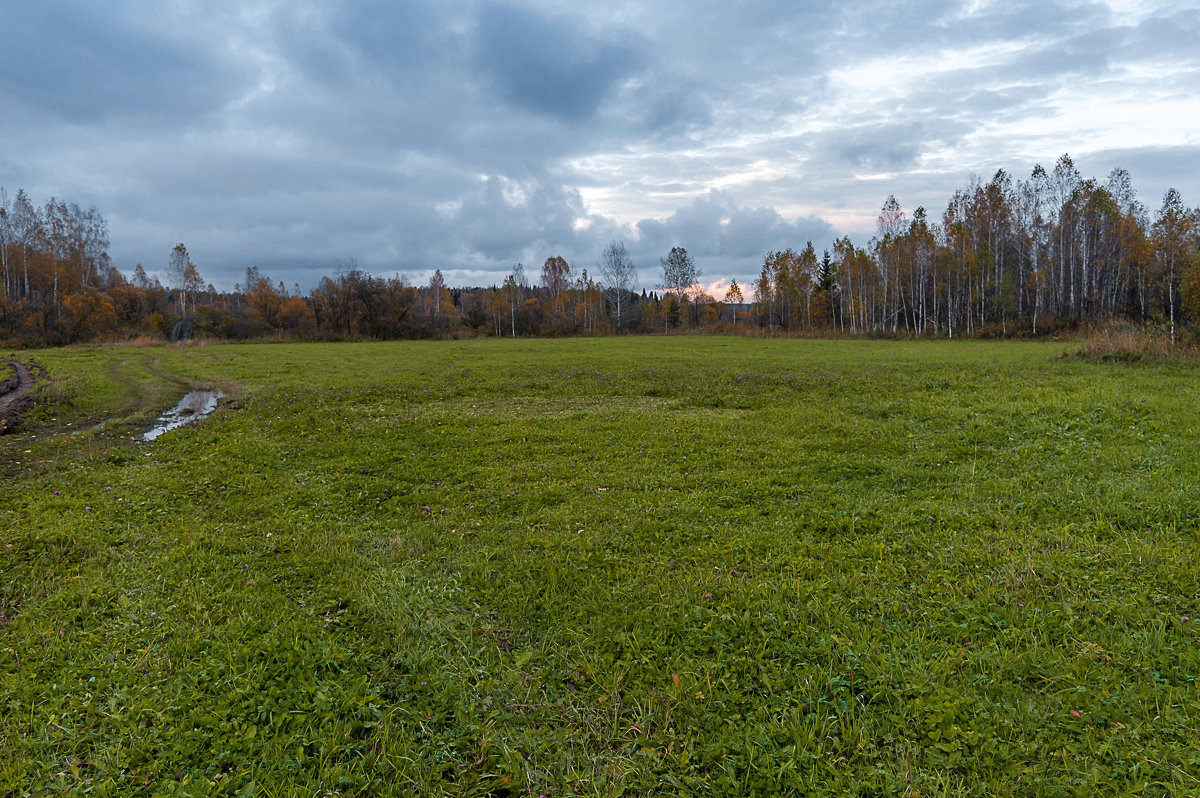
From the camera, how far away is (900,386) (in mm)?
18781

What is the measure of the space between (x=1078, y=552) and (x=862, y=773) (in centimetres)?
431

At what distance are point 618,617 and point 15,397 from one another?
23424 mm

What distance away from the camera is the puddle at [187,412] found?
1550 centimetres

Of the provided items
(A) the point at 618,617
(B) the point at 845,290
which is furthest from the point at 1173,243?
(A) the point at 618,617

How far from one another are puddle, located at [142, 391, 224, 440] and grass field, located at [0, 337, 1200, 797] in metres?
3.44

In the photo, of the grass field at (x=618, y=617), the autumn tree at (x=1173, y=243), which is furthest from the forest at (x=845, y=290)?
the grass field at (x=618, y=617)

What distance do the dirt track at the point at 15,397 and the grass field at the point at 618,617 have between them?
15.0 feet

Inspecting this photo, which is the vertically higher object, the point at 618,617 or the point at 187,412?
the point at 187,412

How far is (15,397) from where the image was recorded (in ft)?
62.7

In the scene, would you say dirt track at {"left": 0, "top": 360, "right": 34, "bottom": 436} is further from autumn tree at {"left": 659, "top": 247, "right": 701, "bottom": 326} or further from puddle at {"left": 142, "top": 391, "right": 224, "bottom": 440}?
autumn tree at {"left": 659, "top": 247, "right": 701, "bottom": 326}

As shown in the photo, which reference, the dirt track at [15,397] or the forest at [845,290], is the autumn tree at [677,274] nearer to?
the forest at [845,290]

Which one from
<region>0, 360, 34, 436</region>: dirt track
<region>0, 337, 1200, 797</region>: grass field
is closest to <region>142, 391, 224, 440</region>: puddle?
<region>0, 360, 34, 436</region>: dirt track

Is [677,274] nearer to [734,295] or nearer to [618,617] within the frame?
[734,295]

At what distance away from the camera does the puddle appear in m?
15.5
